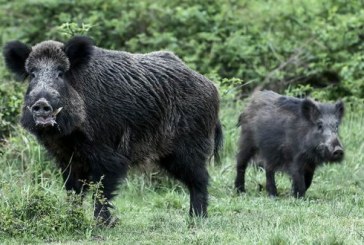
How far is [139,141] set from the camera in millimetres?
8102

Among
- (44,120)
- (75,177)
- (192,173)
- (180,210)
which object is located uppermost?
(44,120)

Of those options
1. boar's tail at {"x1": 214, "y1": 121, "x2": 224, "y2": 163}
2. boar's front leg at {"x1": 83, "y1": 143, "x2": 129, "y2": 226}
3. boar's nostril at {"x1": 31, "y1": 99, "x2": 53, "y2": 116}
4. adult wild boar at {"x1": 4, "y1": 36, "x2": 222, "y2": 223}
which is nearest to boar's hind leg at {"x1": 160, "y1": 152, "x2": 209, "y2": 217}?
adult wild boar at {"x1": 4, "y1": 36, "x2": 222, "y2": 223}

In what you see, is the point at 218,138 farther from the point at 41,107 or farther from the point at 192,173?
the point at 41,107

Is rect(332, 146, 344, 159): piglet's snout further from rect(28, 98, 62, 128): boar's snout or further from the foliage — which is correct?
rect(28, 98, 62, 128): boar's snout

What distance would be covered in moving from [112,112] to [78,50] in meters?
0.63

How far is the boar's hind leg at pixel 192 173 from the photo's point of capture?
8.41 metres

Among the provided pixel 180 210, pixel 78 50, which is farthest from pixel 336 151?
pixel 78 50

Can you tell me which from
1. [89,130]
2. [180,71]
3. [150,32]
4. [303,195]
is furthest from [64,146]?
[150,32]

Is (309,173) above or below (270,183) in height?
above

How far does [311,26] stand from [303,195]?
6.82 metres

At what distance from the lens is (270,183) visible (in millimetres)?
10672

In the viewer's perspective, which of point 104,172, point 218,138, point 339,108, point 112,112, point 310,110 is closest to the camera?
point 104,172

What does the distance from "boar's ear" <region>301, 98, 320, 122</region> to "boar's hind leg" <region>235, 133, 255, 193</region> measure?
955 mm

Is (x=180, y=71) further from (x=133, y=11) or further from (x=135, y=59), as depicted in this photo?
(x=133, y=11)
